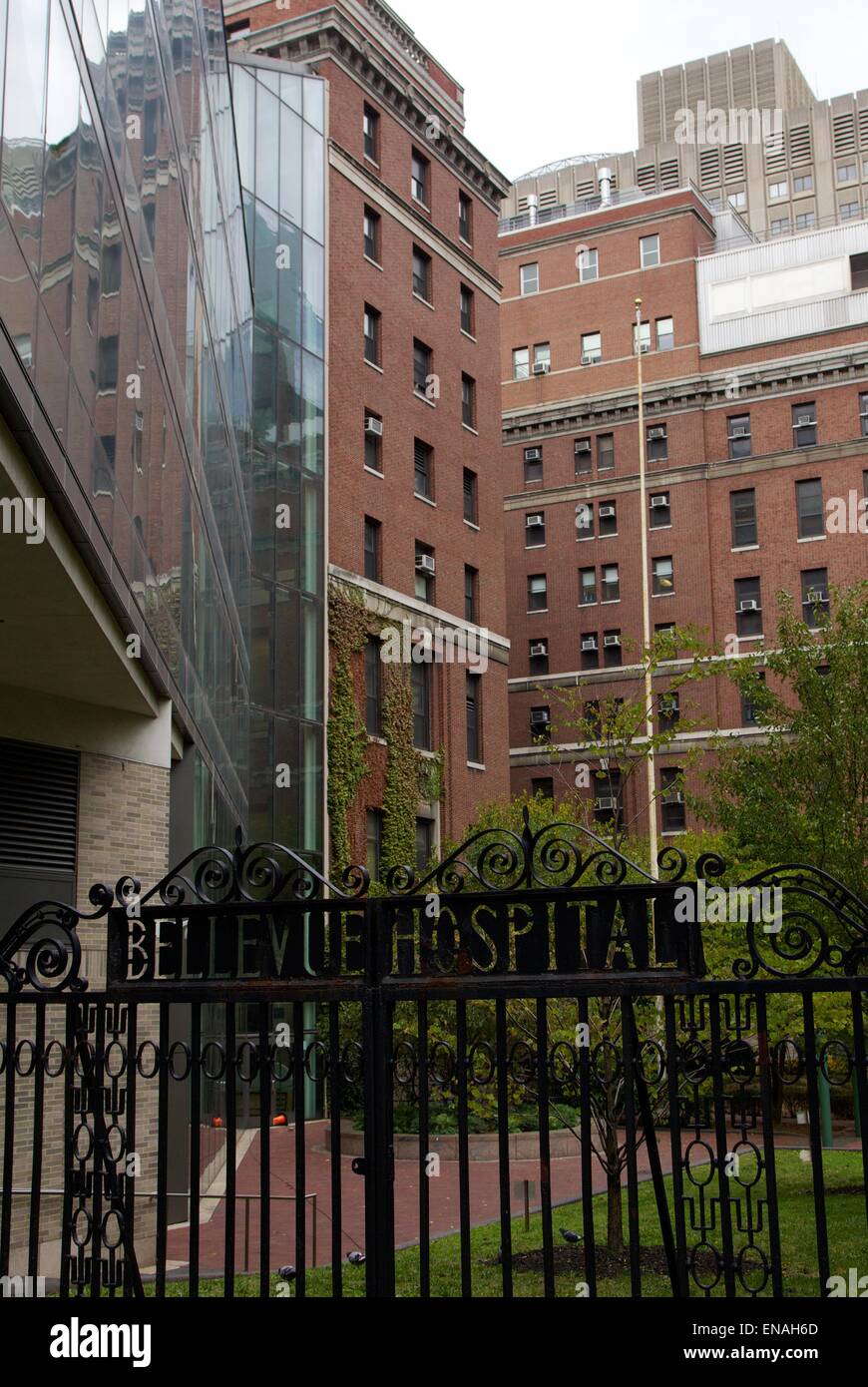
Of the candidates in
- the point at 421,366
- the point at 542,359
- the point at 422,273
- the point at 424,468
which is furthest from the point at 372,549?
the point at 542,359

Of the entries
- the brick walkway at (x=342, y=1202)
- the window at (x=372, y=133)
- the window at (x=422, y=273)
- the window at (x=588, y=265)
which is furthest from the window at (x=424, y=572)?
the window at (x=588, y=265)

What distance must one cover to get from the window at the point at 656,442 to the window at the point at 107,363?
47320 millimetres

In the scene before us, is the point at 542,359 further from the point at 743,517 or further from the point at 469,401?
the point at 469,401

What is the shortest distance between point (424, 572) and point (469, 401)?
22.7 ft

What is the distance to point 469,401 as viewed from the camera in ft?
146

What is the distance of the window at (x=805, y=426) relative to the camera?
54594 mm

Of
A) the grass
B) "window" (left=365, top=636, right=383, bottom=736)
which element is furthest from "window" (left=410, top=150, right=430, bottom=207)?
the grass

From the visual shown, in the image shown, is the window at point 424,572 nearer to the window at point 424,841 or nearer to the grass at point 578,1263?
the window at point 424,841

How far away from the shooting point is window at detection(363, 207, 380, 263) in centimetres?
3991

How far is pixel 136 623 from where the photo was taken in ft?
43.1

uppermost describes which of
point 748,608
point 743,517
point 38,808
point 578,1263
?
point 743,517

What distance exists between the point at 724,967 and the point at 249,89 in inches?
954

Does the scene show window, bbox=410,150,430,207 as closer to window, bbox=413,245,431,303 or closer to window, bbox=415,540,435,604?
window, bbox=413,245,431,303
